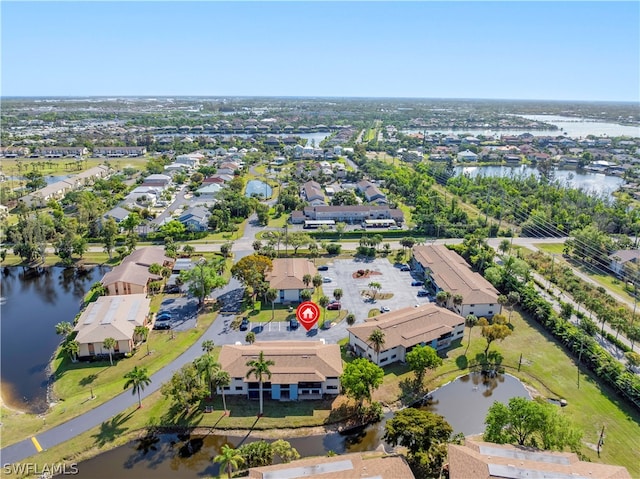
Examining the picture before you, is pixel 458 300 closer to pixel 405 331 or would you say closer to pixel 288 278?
pixel 405 331

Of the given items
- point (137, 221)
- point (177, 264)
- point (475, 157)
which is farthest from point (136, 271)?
point (475, 157)

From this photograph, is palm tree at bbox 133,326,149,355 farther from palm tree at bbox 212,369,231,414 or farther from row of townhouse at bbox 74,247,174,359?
palm tree at bbox 212,369,231,414

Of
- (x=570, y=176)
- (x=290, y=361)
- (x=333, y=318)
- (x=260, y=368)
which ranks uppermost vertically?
(x=570, y=176)

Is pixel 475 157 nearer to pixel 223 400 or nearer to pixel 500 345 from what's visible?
pixel 500 345

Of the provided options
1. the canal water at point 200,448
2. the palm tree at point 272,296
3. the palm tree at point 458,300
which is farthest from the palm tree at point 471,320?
the palm tree at point 272,296

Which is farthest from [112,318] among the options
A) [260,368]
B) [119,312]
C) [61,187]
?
[61,187]

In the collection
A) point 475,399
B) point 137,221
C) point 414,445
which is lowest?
point 475,399

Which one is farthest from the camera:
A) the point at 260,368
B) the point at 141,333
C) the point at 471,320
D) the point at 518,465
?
the point at 471,320
